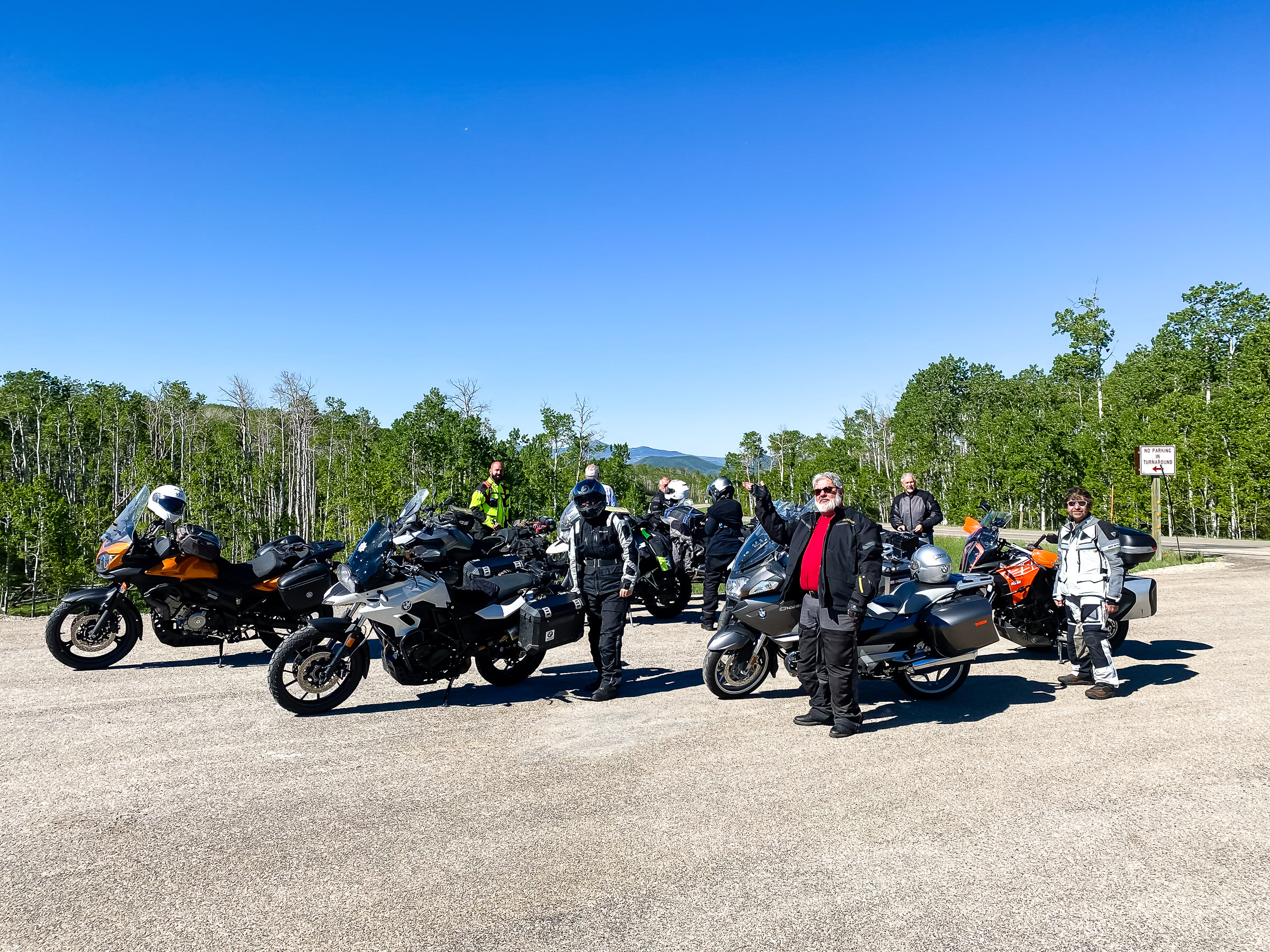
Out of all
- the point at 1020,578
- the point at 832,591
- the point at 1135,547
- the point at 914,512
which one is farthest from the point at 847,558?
the point at 914,512

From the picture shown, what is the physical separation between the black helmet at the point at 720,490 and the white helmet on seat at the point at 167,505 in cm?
606

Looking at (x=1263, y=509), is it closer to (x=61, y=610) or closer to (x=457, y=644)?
(x=457, y=644)

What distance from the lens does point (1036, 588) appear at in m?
8.35

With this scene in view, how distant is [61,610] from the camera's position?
7770mm

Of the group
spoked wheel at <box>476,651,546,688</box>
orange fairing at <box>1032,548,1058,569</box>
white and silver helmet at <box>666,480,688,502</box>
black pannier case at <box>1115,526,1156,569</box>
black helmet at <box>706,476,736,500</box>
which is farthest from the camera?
white and silver helmet at <box>666,480,688,502</box>

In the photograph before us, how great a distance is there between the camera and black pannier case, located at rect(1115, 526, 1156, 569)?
26.4 ft

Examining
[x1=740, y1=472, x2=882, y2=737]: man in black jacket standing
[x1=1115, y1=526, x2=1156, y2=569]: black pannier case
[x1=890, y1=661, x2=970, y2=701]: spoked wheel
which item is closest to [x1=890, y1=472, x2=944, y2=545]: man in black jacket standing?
[x1=1115, y1=526, x2=1156, y2=569]: black pannier case

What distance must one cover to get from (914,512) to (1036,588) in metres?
3.15

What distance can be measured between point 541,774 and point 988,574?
18.0 feet

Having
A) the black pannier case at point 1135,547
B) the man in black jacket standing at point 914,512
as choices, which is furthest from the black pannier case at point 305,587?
the black pannier case at point 1135,547

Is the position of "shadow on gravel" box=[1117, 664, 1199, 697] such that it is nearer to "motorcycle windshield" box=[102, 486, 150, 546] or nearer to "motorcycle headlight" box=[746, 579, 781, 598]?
"motorcycle headlight" box=[746, 579, 781, 598]

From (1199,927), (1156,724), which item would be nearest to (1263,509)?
(1156,724)

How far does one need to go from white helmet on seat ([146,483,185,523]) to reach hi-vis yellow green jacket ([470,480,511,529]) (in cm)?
400

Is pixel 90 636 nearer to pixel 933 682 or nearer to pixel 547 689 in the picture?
pixel 547 689
